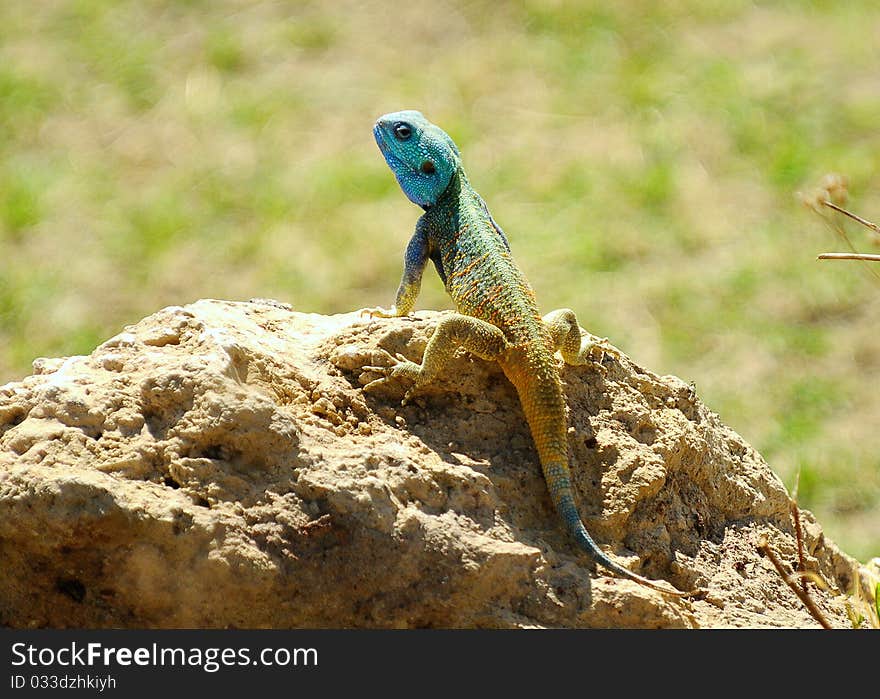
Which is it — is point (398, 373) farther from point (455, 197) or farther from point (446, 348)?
point (455, 197)

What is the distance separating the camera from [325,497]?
289 centimetres

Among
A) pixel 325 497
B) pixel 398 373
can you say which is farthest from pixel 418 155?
pixel 325 497

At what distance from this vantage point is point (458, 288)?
3.81 metres

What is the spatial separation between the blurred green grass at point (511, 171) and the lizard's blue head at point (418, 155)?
286 cm

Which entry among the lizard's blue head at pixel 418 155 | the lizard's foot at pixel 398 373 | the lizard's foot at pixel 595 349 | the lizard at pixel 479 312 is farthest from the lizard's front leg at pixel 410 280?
the lizard's foot at pixel 595 349

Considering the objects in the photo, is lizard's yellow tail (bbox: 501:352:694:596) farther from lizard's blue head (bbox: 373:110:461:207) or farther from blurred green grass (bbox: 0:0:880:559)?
blurred green grass (bbox: 0:0:880:559)

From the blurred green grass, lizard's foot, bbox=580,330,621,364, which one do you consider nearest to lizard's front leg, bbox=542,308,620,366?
lizard's foot, bbox=580,330,621,364

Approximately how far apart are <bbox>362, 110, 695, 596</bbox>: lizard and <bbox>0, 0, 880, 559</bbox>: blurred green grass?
2.88m

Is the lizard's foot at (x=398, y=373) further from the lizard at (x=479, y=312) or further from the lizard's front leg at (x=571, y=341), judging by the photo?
the lizard's front leg at (x=571, y=341)

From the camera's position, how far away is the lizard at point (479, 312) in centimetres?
321

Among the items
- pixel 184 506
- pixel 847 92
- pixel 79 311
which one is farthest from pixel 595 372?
pixel 847 92

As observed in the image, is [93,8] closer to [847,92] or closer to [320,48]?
[320,48]

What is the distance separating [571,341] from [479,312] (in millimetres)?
318

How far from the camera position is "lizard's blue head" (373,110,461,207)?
13.8 feet
